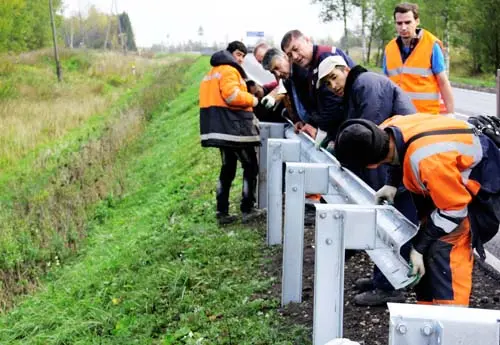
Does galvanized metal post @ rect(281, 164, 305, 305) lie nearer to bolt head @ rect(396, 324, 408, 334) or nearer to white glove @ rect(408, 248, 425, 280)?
white glove @ rect(408, 248, 425, 280)

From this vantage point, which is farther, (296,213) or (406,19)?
(406,19)

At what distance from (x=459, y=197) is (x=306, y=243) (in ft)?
8.74

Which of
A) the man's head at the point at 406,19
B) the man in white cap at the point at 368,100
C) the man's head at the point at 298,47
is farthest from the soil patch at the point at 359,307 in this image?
the man's head at the point at 406,19

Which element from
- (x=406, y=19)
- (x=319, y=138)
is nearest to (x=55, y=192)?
(x=319, y=138)

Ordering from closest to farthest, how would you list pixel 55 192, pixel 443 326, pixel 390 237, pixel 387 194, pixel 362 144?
pixel 443 326 → pixel 390 237 → pixel 362 144 → pixel 387 194 → pixel 55 192

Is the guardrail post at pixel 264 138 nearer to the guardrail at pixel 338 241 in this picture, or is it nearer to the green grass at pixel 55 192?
the guardrail at pixel 338 241

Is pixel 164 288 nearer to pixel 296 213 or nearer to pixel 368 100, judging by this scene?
pixel 296 213

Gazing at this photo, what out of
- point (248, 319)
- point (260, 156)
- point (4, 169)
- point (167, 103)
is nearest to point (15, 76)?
point (167, 103)

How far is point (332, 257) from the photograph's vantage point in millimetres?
2900

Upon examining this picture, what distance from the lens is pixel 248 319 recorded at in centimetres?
421

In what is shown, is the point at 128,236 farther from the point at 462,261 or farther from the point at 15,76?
the point at 15,76

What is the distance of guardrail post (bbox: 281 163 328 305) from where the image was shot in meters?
4.12

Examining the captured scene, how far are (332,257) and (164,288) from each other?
274 cm

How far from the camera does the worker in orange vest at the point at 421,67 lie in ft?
17.8
